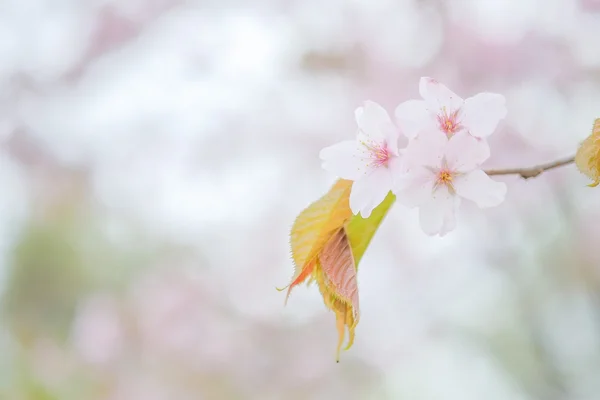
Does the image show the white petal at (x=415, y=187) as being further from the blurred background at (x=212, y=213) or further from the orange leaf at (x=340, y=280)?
the blurred background at (x=212, y=213)

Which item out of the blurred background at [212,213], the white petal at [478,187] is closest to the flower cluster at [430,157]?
the white petal at [478,187]

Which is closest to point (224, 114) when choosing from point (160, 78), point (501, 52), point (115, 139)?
point (160, 78)

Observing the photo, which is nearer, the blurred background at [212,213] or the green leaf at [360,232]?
the green leaf at [360,232]

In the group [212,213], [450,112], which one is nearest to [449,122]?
[450,112]

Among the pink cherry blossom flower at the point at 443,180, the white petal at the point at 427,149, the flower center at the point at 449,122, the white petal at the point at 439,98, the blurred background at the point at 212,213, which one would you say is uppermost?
the blurred background at the point at 212,213

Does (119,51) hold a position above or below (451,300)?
above

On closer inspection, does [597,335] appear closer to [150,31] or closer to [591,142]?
[591,142]

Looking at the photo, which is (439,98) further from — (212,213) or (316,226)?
(212,213)
